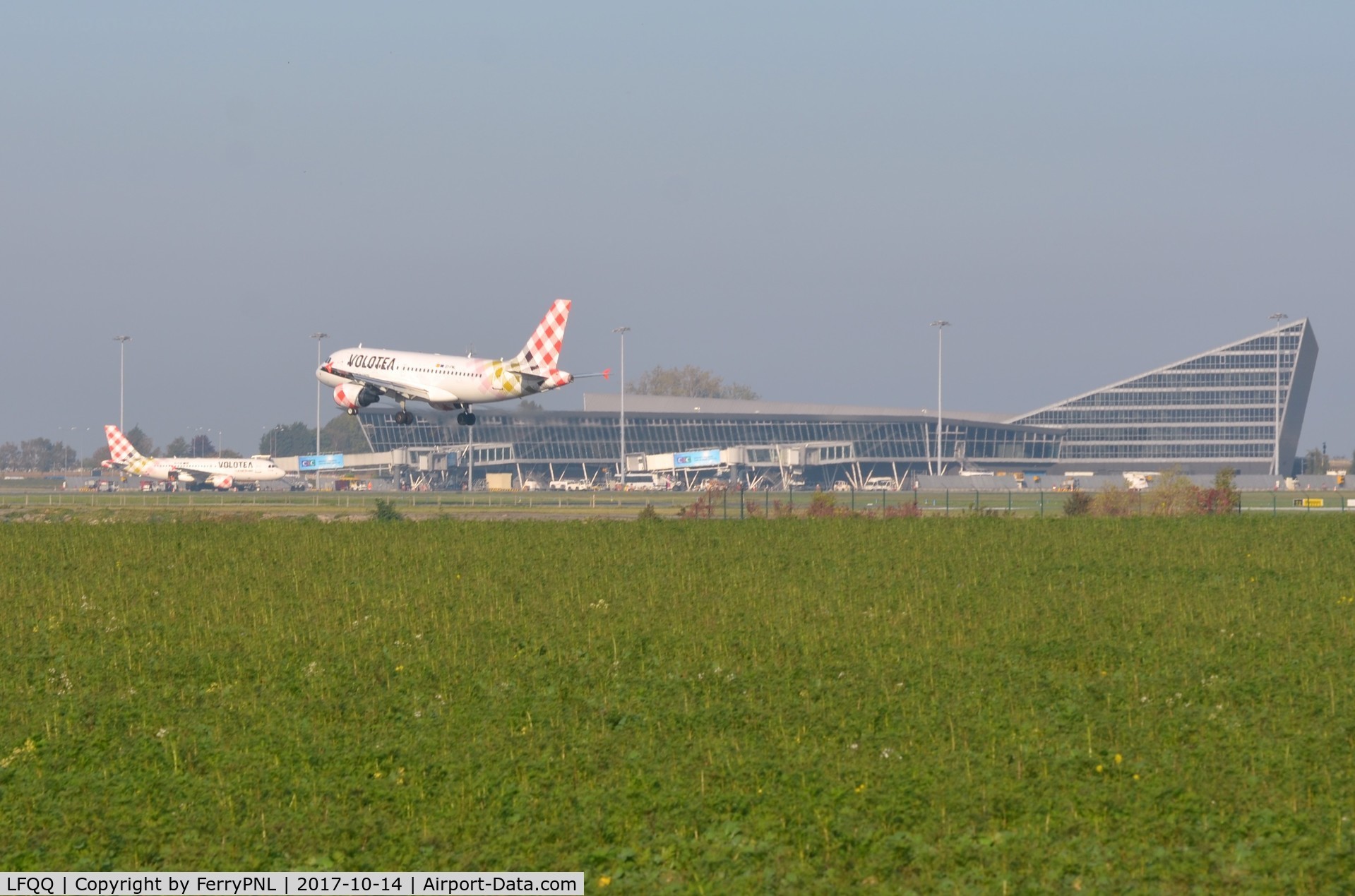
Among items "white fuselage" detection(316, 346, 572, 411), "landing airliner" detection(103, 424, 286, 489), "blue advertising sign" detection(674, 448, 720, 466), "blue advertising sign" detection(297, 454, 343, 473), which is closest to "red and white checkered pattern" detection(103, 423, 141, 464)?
"landing airliner" detection(103, 424, 286, 489)

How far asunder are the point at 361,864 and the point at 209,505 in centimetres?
8020

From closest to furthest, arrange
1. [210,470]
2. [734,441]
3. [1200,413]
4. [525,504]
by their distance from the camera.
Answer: [525,504] → [210,470] → [734,441] → [1200,413]

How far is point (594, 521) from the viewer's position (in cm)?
5219

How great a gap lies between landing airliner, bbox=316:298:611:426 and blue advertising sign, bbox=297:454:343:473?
282 ft

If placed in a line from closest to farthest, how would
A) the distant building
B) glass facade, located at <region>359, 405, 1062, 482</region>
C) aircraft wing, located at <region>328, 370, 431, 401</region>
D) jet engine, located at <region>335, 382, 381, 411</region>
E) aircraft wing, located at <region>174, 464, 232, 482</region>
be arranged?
jet engine, located at <region>335, 382, 381, 411</region>, aircraft wing, located at <region>328, 370, 431, 401</region>, aircraft wing, located at <region>174, 464, 232, 482</region>, the distant building, glass facade, located at <region>359, 405, 1062, 482</region>

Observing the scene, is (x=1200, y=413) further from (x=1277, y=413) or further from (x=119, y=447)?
(x=119, y=447)

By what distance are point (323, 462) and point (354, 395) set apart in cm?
9269

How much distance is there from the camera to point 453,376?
2731 inches

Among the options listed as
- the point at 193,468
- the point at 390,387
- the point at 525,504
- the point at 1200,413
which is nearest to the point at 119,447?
the point at 193,468

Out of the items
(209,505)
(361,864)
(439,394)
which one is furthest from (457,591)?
(209,505)

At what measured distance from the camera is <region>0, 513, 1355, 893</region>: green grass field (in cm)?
1298

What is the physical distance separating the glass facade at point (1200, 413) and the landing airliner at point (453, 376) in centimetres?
12968

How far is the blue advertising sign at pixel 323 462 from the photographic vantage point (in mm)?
157750

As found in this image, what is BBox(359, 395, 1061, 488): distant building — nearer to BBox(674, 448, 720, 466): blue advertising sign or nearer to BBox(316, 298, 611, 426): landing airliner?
BBox(674, 448, 720, 466): blue advertising sign
